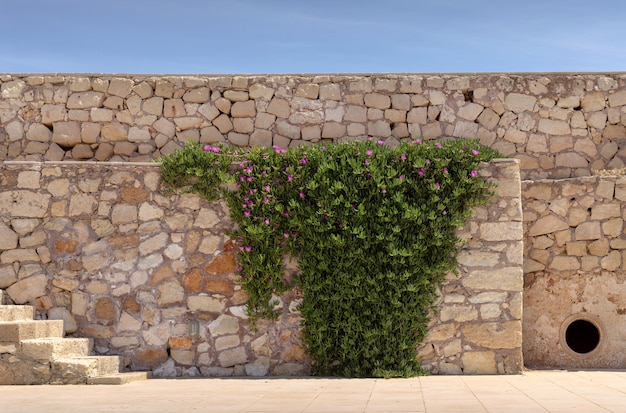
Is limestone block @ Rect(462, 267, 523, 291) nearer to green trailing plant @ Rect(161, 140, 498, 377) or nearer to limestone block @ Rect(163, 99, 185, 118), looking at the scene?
green trailing plant @ Rect(161, 140, 498, 377)

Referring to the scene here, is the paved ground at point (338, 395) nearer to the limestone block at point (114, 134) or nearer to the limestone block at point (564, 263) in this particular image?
the limestone block at point (564, 263)

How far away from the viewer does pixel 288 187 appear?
10.9m

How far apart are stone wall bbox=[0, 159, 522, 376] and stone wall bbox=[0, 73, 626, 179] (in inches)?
64.9

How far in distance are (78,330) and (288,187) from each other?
3264mm

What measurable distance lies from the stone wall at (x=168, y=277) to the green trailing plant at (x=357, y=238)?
0.25 m

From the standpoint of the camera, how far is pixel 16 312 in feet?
35.0

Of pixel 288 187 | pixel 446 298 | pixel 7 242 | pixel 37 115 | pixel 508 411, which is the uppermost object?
pixel 37 115

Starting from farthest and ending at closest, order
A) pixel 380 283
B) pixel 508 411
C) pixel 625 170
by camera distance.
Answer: pixel 625 170 < pixel 380 283 < pixel 508 411

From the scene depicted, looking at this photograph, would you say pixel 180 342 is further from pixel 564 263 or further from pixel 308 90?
pixel 564 263

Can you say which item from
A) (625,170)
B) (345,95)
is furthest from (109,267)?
(625,170)

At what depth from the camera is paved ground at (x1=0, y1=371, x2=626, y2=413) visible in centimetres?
A: 773

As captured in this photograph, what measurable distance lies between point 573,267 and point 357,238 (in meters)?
3.43

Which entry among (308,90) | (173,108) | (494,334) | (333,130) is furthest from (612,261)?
(173,108)

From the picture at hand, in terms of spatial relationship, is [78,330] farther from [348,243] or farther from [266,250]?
[348,243]
